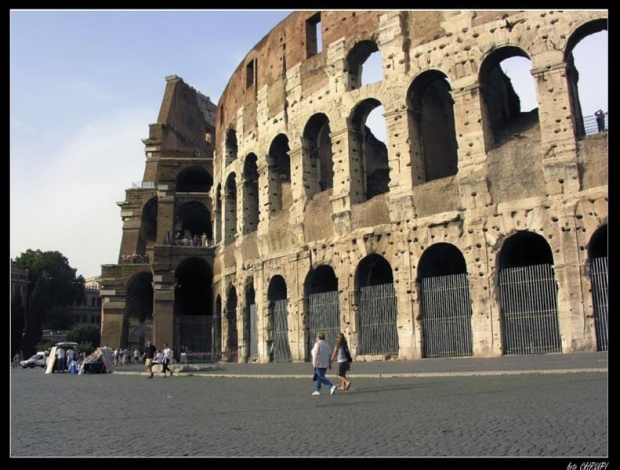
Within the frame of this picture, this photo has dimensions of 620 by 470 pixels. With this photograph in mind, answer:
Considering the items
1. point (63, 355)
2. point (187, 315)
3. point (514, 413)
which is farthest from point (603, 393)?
point (187, 315)

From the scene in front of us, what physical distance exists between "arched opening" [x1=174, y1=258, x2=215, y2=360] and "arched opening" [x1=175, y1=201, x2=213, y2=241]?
275 cm

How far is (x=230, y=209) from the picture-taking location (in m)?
24.9

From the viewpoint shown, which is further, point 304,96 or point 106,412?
point 304,96

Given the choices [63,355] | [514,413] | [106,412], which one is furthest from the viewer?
[63,355]

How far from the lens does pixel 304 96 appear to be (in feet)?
66.0

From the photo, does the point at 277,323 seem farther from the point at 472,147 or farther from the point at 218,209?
the point at 472,147

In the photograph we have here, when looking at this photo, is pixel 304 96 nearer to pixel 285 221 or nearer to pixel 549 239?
pixel 285 221

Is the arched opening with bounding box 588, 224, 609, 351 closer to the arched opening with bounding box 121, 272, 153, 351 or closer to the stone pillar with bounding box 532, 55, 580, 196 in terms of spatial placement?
the stone pillar with bounding box 532, 55, 580, 196

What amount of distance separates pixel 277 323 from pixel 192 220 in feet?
48.8

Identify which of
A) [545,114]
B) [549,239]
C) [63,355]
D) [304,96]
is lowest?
[63,355]

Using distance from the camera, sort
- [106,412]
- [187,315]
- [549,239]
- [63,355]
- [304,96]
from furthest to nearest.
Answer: [187,315]
[63,355]
[304,96]
[549,239]
[106,412]

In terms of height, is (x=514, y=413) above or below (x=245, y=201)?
below

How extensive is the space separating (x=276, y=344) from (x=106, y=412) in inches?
506

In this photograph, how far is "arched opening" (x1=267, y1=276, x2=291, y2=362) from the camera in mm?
19984
